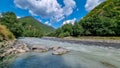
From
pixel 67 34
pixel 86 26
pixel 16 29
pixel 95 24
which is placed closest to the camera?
pixel 16 29

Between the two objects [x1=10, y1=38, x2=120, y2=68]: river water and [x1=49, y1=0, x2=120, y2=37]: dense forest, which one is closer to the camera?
[x1=10, y1=38, x2=120, y2=68]: river water

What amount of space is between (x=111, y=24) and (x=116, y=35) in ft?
27.8

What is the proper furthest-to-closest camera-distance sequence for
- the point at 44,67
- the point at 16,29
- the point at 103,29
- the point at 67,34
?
the point at 67,34 < the point at 103,29 < the point at 16,29 < the point at 44,67

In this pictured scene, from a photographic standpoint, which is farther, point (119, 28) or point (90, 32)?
point (90, 32)

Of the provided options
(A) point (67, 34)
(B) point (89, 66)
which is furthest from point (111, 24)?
A: (B) point (89, 66)

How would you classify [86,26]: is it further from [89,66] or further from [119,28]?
[89,66]

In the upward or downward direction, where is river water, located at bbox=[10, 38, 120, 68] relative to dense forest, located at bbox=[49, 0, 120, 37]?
downward

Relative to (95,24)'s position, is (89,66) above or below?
below

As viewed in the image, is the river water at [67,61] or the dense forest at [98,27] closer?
the river water at [67,61]

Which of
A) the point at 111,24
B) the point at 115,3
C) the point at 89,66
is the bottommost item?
the point at 89,66

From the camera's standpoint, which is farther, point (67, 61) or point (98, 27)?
point (98, 27)

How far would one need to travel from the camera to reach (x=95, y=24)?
105438 millimetres

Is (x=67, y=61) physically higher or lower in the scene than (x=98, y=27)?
lower

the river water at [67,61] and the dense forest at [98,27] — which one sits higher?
the dense forest at [98,27]
